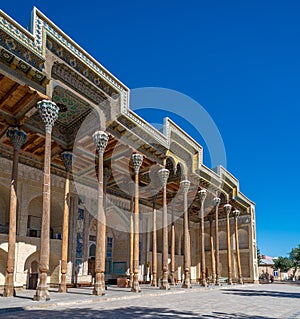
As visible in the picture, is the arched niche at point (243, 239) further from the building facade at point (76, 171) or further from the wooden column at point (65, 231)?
the wooden column at point (65, 231)

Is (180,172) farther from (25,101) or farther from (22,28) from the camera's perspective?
(22,28)

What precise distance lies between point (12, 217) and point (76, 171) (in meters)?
8.67

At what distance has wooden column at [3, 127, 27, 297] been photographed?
11.2 metres

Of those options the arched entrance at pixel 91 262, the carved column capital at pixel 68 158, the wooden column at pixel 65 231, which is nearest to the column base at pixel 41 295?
the wooden column at pixel 65 231

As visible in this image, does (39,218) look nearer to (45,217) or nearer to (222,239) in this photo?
(45,217)

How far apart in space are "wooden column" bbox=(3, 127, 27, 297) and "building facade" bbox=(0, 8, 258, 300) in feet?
0.11

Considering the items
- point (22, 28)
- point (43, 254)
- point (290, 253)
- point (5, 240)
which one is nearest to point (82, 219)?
point (5, 240)

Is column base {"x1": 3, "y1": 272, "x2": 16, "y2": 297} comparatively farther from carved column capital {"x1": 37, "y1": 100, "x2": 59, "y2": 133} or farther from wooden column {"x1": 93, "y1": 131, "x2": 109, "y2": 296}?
carved column capital {"x1": 37, "y1": 100, "x2": 59, "y2": 133}

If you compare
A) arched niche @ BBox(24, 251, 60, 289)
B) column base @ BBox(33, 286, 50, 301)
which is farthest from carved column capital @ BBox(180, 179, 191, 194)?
column base @ BBox(33, 286, 50, 301)

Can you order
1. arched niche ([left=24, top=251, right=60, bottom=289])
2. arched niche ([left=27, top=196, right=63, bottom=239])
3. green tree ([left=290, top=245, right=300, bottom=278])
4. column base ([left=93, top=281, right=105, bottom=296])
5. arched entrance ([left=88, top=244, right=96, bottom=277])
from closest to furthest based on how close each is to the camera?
1. column base ([left=93, top=281, right=105, bottom=296])
2. arched niche ([left=24, top=251, right=60, bottom=289])
3. arched niche ([left=27, top=196, right=63, bottom=239])
4. arched entrance ([left=88, top=244, right=96, bottom=277])
5. green tree ([left=290, top=245, right=300, bottom=278])

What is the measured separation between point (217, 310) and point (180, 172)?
12.7m

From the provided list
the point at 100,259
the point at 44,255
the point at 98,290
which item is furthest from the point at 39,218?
the point at 44,255

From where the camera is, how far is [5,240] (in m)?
16.7

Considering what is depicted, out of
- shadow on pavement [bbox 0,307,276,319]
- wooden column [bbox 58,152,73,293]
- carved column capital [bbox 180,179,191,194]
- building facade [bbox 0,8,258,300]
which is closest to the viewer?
shadow on pavement [bbox 0,307,276,319]
